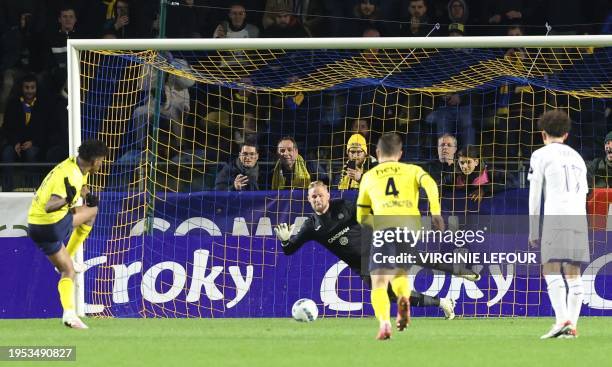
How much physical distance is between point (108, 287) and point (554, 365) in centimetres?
713

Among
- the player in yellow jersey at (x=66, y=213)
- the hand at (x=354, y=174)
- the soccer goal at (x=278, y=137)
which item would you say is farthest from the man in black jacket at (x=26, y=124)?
the hand at (x=354, y=174)

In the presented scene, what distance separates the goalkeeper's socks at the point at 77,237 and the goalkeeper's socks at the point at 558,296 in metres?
4.95

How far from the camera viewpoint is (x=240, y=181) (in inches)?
637

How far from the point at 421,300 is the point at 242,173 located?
9.63 feet

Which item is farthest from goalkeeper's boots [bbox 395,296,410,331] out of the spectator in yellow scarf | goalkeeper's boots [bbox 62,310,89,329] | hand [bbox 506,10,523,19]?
hand [bbox 506,10,523,19]

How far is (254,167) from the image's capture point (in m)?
16.4

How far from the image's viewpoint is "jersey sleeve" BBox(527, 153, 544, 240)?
1166cm

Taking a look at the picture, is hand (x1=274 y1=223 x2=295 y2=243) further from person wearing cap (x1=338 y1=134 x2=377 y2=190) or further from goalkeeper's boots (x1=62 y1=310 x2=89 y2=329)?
goalkeeper's boots (x1=62 y1=310 x2=89 y2=329)

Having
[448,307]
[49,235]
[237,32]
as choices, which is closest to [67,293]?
[49,235]

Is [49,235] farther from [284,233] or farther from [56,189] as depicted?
[284,233]

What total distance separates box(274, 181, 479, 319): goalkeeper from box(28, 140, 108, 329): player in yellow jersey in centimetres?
202

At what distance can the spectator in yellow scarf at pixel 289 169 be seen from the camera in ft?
53.3

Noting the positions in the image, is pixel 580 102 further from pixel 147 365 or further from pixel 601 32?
pixel 147 365

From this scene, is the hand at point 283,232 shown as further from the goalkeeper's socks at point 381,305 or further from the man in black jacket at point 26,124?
the man in black jacket at point 26,124
